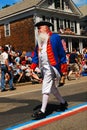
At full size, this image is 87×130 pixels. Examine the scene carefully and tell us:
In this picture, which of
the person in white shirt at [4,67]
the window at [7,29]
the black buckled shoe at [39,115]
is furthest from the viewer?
the window at [7,29]

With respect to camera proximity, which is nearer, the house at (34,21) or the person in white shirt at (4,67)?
the person in white shirt at (4,67)

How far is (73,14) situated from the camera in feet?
142

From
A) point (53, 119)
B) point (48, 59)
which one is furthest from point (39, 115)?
point (48, 59)

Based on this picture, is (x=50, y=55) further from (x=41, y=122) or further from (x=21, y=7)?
(x=21, y=7)

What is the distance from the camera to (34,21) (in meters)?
37.7

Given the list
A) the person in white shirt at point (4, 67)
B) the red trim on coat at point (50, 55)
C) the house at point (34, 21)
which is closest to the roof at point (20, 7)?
the house at point (34, 21)

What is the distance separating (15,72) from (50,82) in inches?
474

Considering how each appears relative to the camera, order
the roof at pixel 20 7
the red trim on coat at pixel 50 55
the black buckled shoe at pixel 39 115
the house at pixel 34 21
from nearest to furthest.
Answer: the black buckled shoe at pixel 39 115 < the red trim on coat at pixel 50 55 < the house at pixel 34 21 < the roof at pixel 20 7

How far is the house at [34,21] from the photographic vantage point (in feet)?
126

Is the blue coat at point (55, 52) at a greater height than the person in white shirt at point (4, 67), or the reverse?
the blue coat at point (55, 52)

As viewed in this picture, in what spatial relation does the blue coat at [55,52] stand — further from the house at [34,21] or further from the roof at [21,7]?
the roof at [21,7]

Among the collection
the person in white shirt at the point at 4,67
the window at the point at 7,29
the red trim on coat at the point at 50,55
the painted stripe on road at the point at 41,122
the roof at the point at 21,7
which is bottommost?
the painted stripe on road at the point at 41,122

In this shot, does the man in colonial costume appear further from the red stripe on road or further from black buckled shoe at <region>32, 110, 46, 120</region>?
the red stripe on road

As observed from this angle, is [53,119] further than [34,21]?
No
